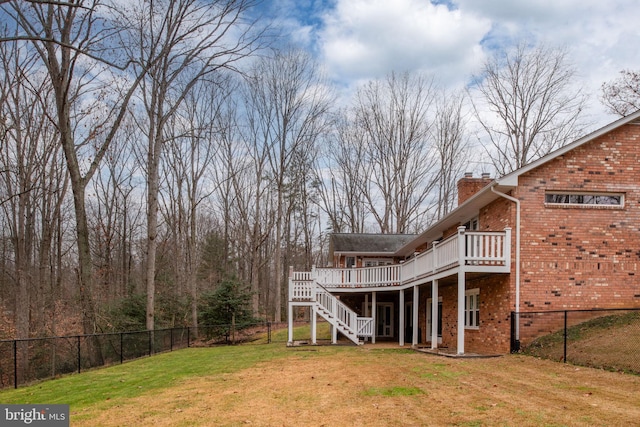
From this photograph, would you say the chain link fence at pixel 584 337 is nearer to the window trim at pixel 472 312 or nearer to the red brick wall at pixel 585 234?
the red brick wall at pixel 585 234

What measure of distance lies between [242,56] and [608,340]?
641 inches

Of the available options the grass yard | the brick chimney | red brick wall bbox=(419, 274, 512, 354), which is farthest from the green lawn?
the brick chimney

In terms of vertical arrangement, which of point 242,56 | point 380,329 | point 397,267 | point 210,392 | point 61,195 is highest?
point 242,56

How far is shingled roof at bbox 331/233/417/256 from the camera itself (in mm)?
29578

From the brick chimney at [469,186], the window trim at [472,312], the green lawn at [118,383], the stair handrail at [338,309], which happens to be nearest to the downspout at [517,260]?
the window trim at [472,312]

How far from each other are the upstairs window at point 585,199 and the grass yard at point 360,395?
4851mm

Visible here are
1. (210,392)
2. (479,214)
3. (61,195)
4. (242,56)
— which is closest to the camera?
(210,392)

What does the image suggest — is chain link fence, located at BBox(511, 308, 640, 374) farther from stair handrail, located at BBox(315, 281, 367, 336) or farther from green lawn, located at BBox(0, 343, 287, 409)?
stair handrail, located at BBox(315, 281, 367, 336)

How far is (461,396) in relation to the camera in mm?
8242

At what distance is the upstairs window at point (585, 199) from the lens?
590 inches

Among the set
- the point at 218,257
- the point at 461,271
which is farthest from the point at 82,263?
the point at 218,257

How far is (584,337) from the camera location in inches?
502

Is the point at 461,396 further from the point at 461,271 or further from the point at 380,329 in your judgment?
the point at 380,329

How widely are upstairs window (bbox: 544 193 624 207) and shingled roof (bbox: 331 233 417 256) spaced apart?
14.6m
